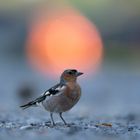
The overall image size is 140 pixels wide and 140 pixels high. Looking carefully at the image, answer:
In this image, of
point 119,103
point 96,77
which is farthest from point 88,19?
point 119,103

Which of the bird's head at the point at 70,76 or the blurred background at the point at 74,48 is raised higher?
the blurred background at the point at 74,48

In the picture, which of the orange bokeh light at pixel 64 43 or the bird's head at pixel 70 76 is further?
the orange bokeh light at pixel 64 43

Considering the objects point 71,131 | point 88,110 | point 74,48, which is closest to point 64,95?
point 71,131

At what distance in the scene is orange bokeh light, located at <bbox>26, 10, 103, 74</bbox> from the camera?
36.1 metres

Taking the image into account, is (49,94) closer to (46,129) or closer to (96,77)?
(46,129)

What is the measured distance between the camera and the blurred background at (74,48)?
24.4 m

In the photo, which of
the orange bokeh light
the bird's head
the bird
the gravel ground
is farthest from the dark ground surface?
the orange bokeh light

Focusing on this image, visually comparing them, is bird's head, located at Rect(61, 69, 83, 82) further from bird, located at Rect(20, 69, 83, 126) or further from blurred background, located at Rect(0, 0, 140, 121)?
blurred background, located at Rect(0, 0, 140, 121)

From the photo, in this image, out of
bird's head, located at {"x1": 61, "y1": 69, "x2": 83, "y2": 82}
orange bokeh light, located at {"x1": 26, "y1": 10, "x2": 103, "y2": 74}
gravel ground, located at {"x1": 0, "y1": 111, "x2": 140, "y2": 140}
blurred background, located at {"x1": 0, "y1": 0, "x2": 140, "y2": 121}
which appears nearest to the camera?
gravel ground, located at {"x1": 0, "y1": 111, "x2": 140, "y2": 140}

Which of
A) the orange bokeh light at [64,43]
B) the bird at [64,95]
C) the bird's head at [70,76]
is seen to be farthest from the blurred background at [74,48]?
the bird at [64,95]

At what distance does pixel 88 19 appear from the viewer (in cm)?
4522

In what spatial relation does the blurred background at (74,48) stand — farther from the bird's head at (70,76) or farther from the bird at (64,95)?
the bird at (64,95)

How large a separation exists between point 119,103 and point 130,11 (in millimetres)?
26787

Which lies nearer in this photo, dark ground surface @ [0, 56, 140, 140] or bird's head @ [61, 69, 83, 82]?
dark ground surface @ [0, 56, 140, 140]
